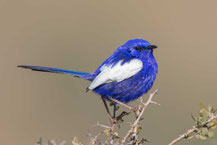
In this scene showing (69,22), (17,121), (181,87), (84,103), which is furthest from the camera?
(69,22)

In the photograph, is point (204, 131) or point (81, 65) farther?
point (81, 65)

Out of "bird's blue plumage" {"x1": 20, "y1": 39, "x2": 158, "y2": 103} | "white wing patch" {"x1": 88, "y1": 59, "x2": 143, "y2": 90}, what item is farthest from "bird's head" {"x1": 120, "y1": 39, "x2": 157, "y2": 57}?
"white wing patch" {"x1": 88, "y1": 59, "x2": 143, "y2": 90}

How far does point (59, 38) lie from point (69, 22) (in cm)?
76

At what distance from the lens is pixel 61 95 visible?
26.6 feet

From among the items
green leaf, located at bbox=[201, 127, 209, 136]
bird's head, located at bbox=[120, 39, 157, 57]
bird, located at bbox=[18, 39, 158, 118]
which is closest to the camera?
green leaf, located at bbox=[201, 127, 209, 136]

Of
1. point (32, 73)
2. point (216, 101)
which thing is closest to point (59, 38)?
point (32, 73)

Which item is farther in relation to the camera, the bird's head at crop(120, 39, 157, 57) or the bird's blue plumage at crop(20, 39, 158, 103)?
the bird's head at crop(120, 39, 157, 57)

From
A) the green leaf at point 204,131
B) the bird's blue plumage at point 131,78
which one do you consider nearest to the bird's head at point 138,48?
the bird's blue plumage at point 131,78

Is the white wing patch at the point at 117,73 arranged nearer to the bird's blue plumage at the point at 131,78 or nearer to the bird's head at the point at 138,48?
the bird's blue plumage at the point at 131,78

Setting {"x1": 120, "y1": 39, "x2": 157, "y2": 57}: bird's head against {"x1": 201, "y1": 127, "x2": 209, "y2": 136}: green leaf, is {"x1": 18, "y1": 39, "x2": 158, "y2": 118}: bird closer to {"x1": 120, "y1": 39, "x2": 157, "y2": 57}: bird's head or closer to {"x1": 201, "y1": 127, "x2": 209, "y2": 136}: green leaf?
{"x1": 120, "y1": 39, "x2": 157, "y2": 57}: bird's head

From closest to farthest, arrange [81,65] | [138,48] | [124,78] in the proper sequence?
[124,78] → [138,48] → [81,65]

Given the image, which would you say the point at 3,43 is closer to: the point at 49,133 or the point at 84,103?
the point at 84,103

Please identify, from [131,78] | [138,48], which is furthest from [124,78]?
[138,48]

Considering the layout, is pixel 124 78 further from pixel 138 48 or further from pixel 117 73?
pixel 138 48
